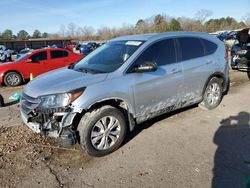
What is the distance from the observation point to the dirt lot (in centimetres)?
357

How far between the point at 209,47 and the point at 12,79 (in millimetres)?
8365

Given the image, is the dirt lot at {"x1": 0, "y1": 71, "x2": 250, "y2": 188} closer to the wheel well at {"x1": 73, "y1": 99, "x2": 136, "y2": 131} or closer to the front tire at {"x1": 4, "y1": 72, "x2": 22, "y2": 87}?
the wheel well at {"x1": 73, "y1": 99, "x2": 136, "y2": 131}

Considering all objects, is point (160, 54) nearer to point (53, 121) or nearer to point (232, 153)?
point (232, 153)

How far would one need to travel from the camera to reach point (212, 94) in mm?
6199

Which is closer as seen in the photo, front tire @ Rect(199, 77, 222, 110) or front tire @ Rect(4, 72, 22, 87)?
front tire @ Rect(199, 77, 222, 110)

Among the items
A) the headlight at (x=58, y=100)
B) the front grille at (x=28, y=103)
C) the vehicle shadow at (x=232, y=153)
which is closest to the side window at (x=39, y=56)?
the front grille at (x=28, y=103)

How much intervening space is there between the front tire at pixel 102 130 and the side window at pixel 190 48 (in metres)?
1.97

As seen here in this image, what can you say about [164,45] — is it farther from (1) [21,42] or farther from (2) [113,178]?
(1) [21,42]

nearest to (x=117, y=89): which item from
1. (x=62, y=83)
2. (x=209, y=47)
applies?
(x=62, y=83)

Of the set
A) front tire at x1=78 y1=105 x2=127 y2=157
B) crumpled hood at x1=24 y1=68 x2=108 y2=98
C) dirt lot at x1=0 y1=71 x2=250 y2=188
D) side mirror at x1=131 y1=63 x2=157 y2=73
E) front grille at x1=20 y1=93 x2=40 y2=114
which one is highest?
side mirror at x1=131 y1=63 x2=157 y2=73

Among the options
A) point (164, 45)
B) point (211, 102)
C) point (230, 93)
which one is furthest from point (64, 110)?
point (230, 93)

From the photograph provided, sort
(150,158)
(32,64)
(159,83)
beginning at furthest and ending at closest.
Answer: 1. (32,64)
2. (159,83)
3. (150,158)

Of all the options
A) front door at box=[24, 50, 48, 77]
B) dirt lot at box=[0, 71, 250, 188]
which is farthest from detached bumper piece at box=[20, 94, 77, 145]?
Result: front door at box=[24, 50, 48, 77]

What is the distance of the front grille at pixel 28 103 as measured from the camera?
4049 mm
